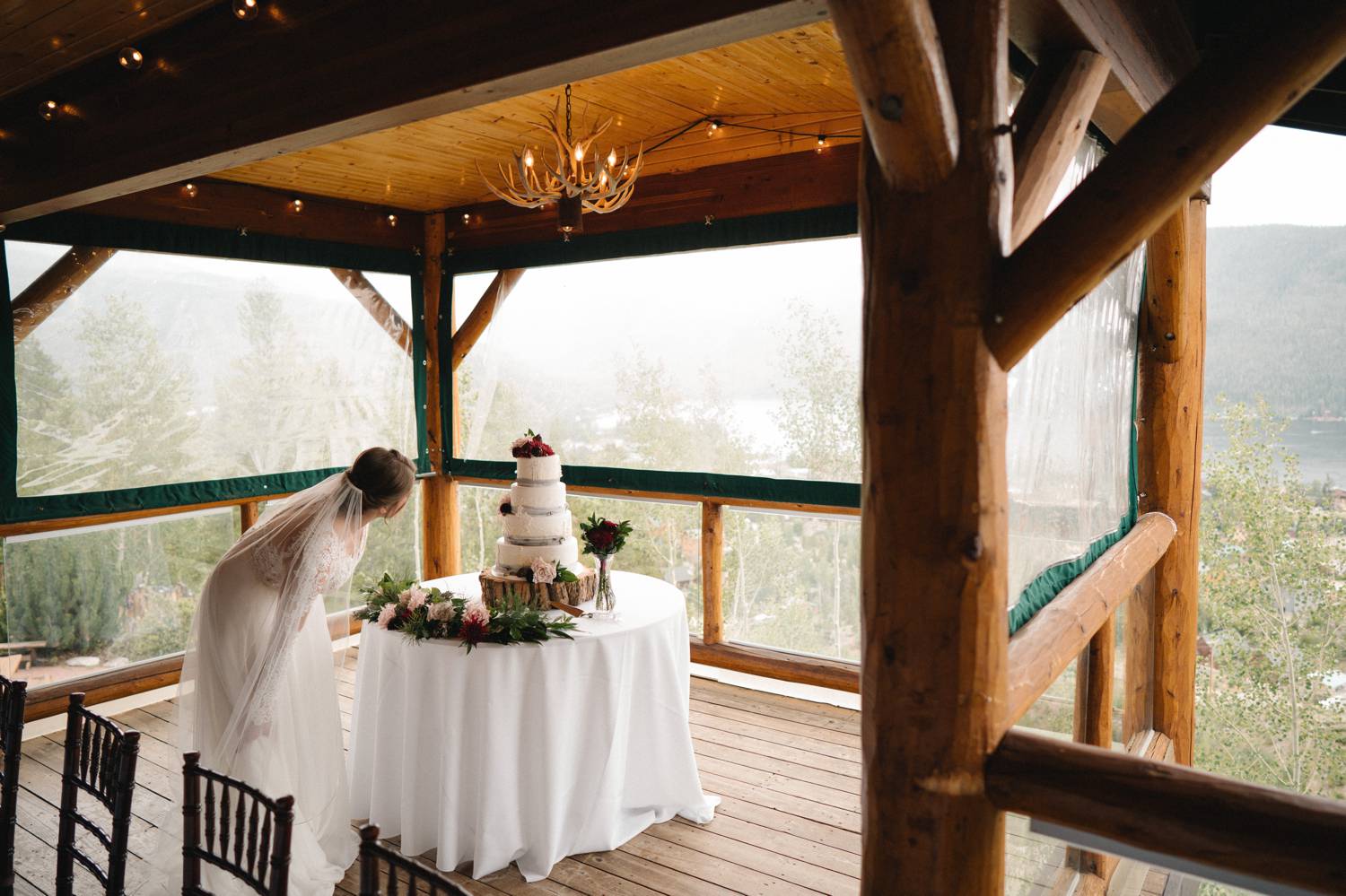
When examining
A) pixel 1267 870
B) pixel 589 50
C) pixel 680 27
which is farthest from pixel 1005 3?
pixel 1267 870

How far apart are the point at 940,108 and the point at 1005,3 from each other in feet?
1.17

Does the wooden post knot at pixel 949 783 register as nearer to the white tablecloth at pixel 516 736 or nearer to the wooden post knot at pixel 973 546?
the wooden post knot at pixel 973 546

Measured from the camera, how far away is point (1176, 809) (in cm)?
176

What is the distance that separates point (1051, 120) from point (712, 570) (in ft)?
12.6

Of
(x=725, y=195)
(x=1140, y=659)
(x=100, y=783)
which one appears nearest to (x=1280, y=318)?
(x=1140, y=659)

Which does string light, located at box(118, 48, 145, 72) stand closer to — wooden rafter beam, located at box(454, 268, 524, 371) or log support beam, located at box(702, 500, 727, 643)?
wooden rafter beam, located at box(454, 268, 524, 371)

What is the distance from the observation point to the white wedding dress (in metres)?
3.07

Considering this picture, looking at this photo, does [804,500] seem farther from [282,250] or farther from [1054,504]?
[282,250]

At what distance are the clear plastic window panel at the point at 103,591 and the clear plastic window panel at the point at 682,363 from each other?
6.23ft

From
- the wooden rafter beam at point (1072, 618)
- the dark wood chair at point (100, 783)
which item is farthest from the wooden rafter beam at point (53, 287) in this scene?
the wooden rafter beam at point (1072, 618)

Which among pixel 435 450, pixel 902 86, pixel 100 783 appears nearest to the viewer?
pixel 902 86

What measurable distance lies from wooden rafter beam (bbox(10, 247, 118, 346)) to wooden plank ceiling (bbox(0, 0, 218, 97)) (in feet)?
4.53

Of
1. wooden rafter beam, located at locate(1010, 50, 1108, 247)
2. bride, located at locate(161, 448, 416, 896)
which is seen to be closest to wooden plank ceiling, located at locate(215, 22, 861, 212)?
wooden rafter beam, located at locate(1010, 50, 1108, 247)

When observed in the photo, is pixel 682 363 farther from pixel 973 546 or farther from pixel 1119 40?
pixel 973 546
